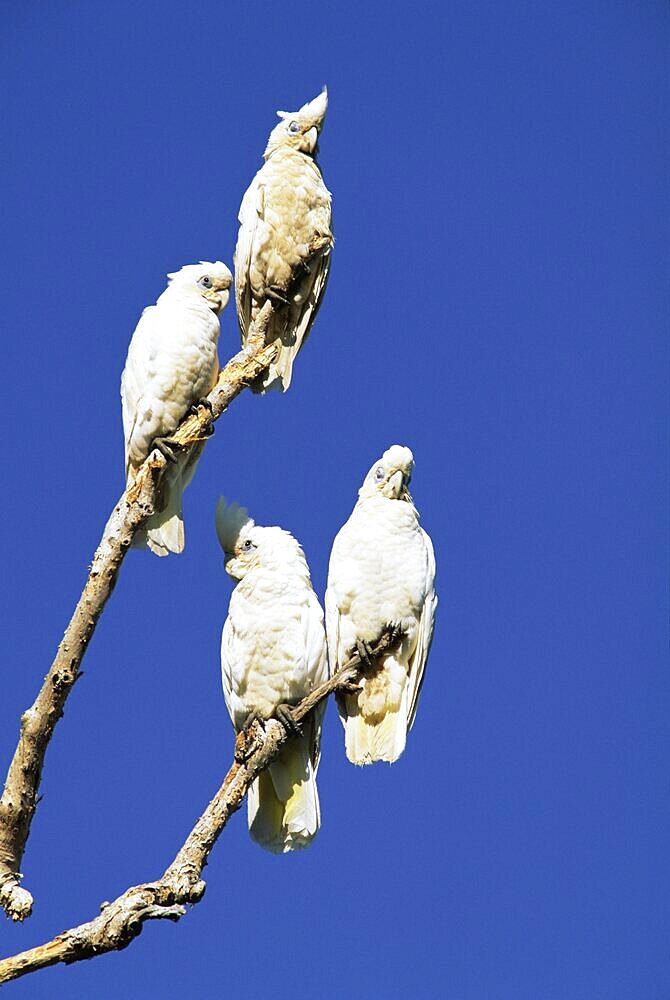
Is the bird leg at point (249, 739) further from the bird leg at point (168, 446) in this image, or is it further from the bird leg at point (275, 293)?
the bird leg at point (275, 293)

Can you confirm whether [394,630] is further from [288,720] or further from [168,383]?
[168,383]

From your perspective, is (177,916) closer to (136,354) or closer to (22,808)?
(22,808)

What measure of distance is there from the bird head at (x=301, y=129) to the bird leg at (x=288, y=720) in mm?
4263

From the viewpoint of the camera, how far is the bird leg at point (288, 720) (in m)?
8.14

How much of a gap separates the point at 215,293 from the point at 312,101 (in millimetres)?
1956

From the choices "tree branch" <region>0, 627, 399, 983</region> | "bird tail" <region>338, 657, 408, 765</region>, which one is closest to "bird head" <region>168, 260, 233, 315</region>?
"bird tail" <region>338, 657, 408, 765</region>

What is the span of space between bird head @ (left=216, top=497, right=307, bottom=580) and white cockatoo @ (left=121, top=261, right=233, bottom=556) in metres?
0.31

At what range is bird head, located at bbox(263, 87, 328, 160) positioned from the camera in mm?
9867

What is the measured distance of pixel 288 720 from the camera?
8.14 m

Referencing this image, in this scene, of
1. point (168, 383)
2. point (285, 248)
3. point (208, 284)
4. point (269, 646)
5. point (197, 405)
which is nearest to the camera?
point (269, 646)

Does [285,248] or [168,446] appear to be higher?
[285,248]

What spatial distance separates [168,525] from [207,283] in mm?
1724

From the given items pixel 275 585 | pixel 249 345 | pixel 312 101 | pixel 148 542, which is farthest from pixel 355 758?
pixel 312 101

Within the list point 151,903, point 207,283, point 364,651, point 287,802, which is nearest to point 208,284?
point 207,283
